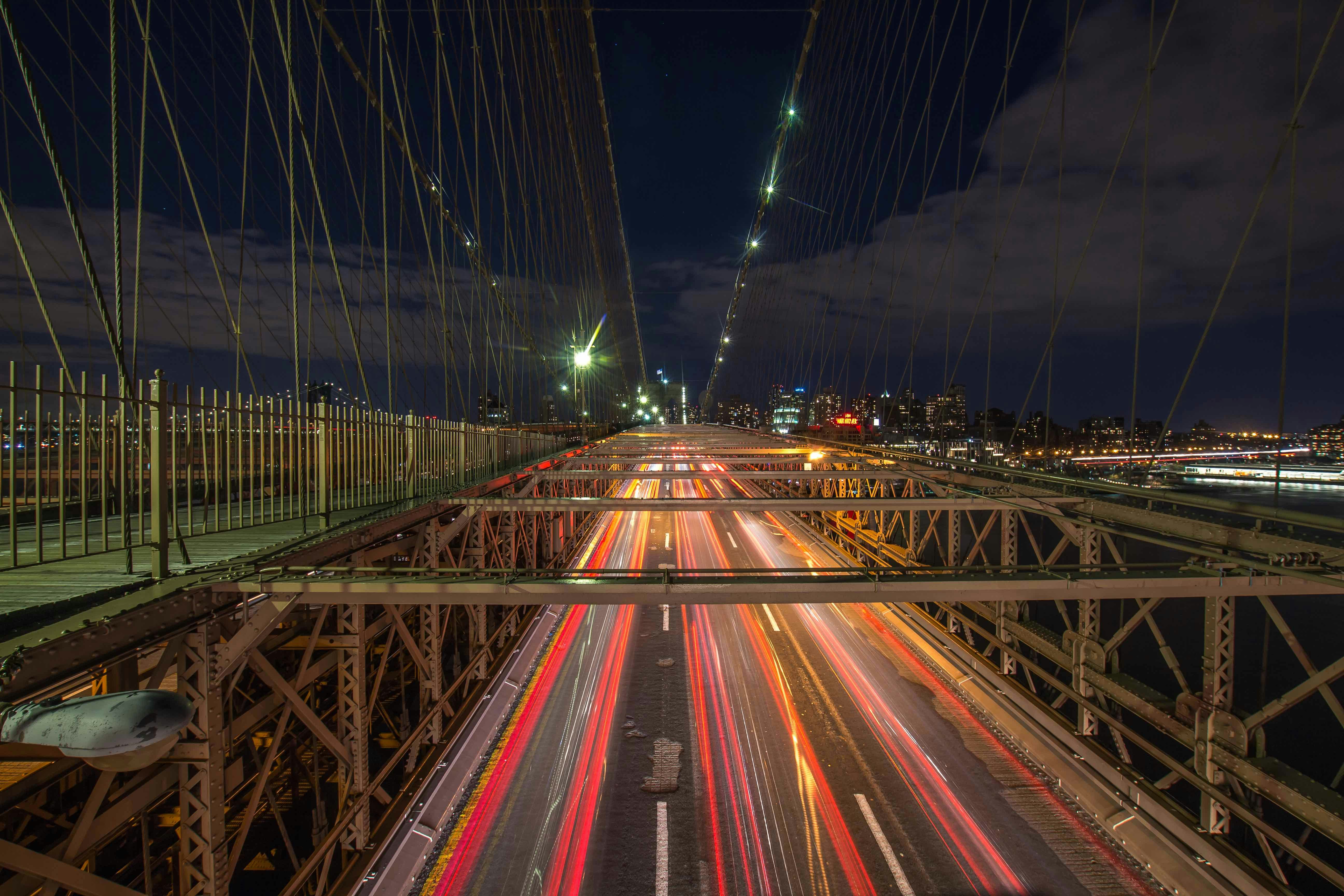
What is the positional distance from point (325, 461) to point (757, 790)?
6.62 meters

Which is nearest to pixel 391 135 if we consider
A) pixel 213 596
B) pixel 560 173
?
pixel 213 596

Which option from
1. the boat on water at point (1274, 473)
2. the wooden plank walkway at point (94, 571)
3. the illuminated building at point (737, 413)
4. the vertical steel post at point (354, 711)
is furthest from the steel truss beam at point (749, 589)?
the illuminated building at point (737, 413)

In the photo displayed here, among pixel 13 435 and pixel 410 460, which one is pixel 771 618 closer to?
pixel 410 460

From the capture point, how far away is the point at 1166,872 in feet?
20.0

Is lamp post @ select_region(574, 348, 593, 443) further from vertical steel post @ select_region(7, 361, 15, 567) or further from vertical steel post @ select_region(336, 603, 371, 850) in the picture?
vertical steel post @ select_region(7, 361, 15, 567)

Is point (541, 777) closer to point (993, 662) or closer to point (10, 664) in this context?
point (10, 664)

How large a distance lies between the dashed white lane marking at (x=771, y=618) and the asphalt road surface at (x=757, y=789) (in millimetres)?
944

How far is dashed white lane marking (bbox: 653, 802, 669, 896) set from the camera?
20.3ft

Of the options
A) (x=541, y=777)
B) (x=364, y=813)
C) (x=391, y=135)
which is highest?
(x=391, y=135)

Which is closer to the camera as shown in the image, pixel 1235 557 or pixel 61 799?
pixel 1235 557

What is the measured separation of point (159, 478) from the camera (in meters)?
4.26

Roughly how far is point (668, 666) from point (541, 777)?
4071 mm

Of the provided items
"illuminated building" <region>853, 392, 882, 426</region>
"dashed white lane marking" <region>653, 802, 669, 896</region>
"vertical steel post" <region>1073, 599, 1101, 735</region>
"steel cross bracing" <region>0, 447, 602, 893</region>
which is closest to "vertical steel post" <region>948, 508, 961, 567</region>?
"vertical steel post" <region>1073, 599, 1101, 735</region>

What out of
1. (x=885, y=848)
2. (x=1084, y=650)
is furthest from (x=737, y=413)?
(x=885, y=848)
